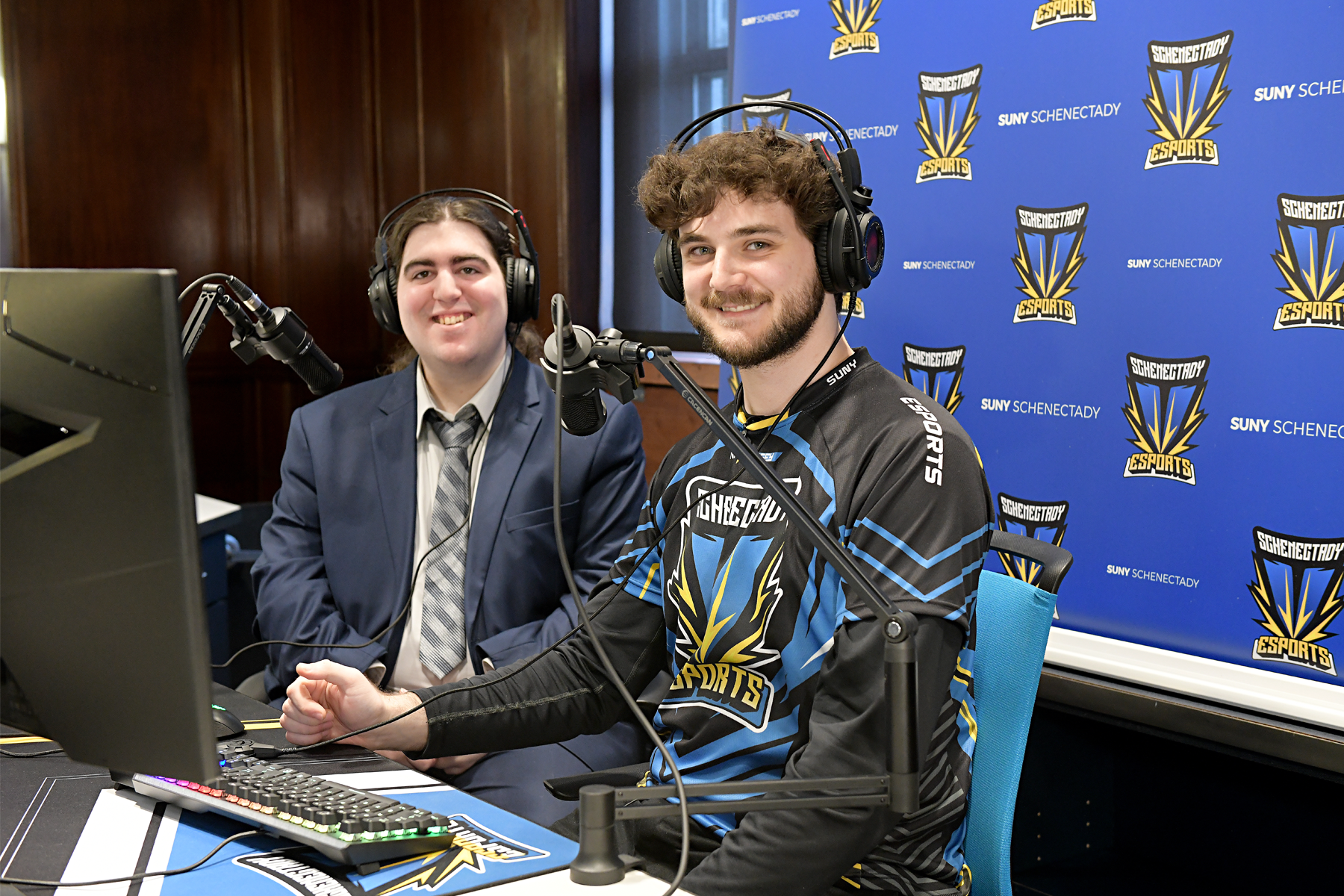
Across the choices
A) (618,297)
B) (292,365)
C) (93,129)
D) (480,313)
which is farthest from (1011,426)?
(93,129)

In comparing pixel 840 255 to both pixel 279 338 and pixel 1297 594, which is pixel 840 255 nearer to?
pixel 279 338

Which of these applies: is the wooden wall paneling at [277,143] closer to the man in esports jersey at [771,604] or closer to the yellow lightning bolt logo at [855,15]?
the yellow lightning bolt logo at [855,15]

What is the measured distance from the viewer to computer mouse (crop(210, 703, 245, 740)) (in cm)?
131

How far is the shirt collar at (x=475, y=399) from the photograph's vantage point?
2.03m

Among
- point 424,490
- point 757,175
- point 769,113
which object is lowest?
point 424,490

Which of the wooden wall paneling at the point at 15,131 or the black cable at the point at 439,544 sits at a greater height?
the wooden wall paneling at the point at 15,131

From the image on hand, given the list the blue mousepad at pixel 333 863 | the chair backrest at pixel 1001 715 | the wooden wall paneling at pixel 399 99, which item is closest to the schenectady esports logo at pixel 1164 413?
the chair backrest at pixel 1001 715

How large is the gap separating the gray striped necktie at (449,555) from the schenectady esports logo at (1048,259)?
1.14 metres

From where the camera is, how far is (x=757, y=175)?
4.48 ft

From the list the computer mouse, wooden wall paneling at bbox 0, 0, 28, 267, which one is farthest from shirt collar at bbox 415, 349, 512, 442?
wooden wall paneling at bbox 0, 0, 28, 267

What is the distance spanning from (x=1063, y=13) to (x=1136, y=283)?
0.56m

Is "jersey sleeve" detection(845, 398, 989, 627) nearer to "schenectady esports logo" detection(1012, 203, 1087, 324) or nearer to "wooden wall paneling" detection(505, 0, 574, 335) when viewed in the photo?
"schenectady esports logo" detection(1012, 203, 1087, 324)

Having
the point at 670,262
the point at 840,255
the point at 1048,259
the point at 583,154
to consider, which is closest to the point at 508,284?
the point at 670,262

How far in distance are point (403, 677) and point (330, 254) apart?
10.6 ft
